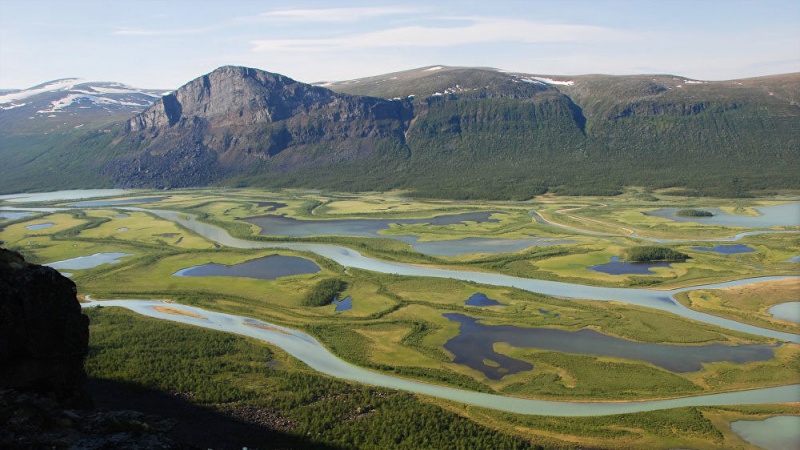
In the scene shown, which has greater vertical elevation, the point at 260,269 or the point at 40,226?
→ the point at 40,226

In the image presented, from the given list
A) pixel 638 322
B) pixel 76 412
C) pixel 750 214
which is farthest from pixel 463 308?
pixel 750 214

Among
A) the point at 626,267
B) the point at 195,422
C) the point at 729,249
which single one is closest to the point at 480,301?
the point at 626,267

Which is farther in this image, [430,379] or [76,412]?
[430,379]

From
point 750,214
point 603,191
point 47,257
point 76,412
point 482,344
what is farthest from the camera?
point 603,191

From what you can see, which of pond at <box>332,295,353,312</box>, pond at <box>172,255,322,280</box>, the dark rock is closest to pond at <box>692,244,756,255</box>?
pond at <box>332,295,353,312</box>

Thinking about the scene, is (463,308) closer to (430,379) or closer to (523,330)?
(523,330)

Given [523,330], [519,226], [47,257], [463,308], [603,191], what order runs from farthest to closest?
[603,191] < [519,226] < [47,257] < [463,308] < [523,330]

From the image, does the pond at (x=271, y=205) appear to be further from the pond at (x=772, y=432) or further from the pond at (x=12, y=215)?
the pond at (x=772, y=432)

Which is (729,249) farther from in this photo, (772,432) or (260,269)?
(260,269)
